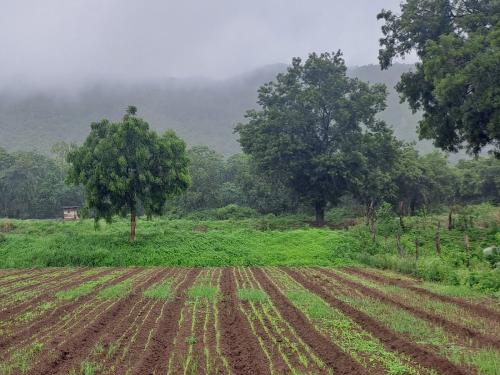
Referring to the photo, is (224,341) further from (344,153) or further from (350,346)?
(344,153)

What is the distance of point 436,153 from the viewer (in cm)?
5231

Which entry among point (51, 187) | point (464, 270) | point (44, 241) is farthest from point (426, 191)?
point (51, 187)

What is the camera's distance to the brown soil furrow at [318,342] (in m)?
7.63

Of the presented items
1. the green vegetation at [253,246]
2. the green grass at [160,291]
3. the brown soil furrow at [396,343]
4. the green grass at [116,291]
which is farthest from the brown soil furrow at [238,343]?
the green vegetation at [253,246]

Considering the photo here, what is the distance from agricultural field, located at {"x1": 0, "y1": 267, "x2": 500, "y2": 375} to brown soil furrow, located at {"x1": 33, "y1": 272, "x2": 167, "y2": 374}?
23 mm

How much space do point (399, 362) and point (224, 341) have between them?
11.8 feet

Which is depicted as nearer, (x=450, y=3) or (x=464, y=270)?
(x=464, y=270)

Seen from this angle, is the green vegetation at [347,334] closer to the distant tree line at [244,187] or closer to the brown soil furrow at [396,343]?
the brown soil furrow at [396,343]

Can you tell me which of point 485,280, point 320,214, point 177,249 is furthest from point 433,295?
point 320,214

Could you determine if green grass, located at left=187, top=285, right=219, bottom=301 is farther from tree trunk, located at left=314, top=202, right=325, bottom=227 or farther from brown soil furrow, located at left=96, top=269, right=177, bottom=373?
tree trunk, located at left=314, top=202, right=325, bottom=227

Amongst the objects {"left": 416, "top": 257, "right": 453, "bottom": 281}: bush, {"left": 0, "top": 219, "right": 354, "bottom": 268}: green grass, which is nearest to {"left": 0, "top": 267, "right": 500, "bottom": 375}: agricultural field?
{"left": 416, "top": 257, "right": 453, "bottom": 281}: bush

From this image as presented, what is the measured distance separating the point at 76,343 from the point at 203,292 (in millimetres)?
6425

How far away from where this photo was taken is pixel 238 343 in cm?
919

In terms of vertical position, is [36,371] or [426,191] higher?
[426,191]
